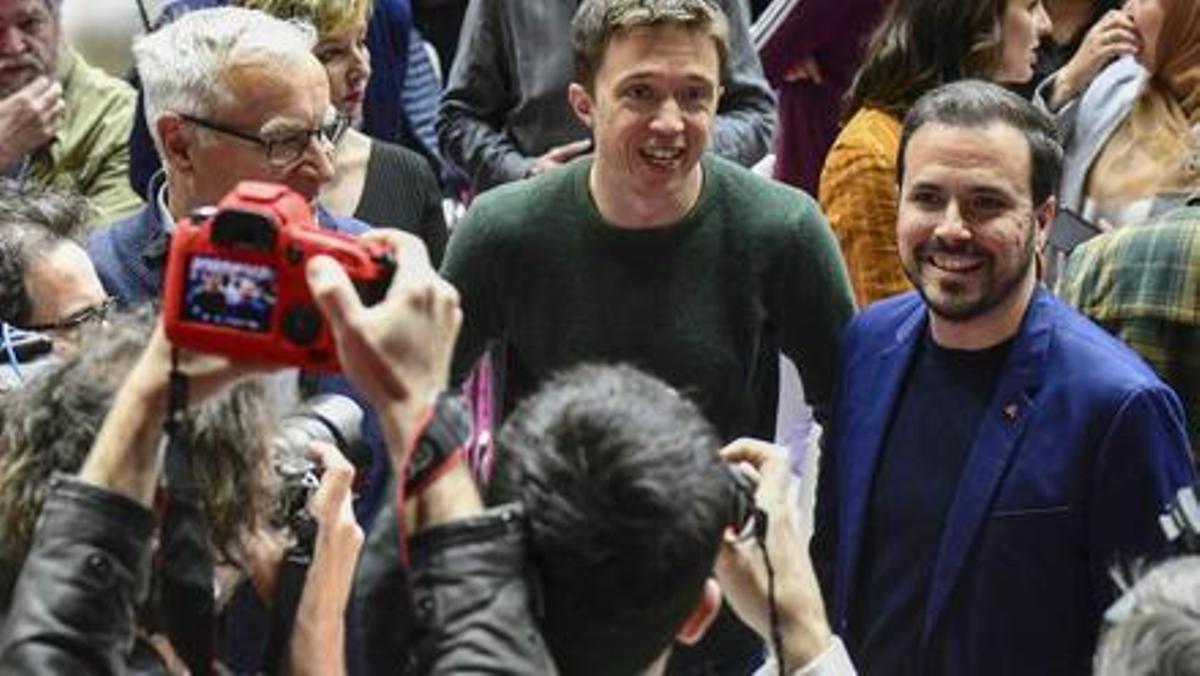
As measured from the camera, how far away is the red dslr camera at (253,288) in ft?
7.95

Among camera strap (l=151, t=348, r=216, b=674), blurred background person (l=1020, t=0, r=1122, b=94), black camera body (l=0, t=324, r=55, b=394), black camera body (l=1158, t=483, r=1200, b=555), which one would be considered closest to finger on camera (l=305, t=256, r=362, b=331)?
camera strap (l=151, t=348, r=216, b=674)

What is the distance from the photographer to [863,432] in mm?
4062

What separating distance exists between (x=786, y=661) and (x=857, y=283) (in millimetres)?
2262

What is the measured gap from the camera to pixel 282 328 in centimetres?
243

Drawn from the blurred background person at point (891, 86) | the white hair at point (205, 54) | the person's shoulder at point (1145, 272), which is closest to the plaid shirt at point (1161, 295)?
the person's shoulder at point (1145, 272)

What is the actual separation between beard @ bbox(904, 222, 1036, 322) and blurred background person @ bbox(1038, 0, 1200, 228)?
121 cm

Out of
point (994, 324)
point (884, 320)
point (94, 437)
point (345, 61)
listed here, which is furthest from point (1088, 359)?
point (345, 61)

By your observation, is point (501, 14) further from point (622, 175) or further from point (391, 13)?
point (622, 175)

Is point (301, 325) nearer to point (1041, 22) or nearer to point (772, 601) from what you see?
point (772, 601)

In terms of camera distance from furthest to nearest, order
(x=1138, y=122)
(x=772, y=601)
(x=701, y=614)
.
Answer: (x=1138, y=122) < (x=772, y=601) < (x=701, y=614)

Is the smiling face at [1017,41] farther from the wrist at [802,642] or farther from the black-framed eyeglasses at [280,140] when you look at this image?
the wrist at [802,642]

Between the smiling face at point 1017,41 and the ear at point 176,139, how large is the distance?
172 centimetres

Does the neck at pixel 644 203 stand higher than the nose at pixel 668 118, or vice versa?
the nose at pixel 668 118

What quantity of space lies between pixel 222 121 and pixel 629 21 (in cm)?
69
